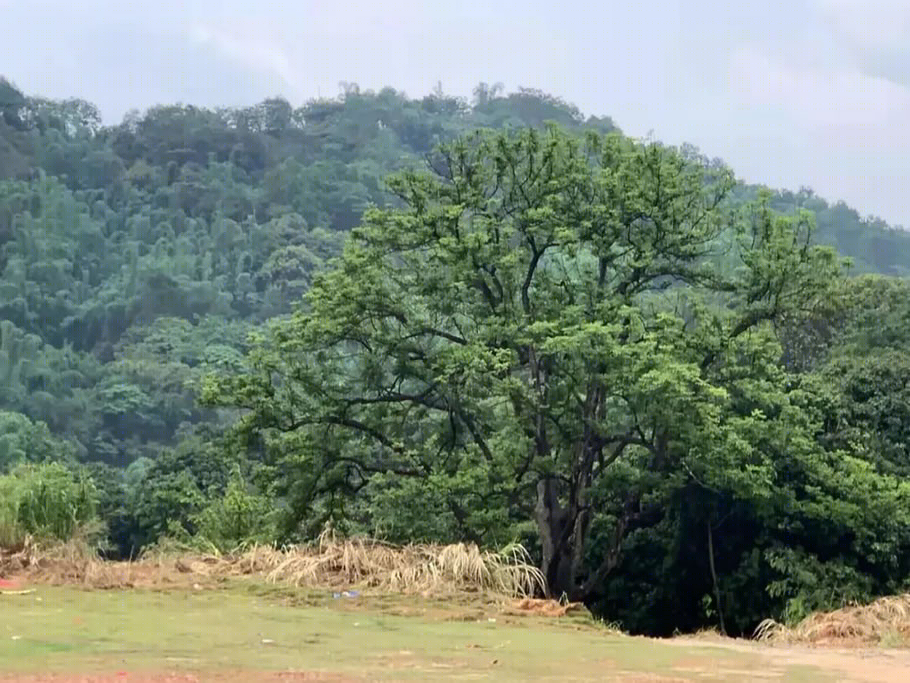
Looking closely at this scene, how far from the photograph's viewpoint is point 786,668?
326 inches

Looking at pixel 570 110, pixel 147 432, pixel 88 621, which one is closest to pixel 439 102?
pixel 570 110

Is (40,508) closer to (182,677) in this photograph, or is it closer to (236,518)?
(182,677)

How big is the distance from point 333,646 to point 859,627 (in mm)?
6473

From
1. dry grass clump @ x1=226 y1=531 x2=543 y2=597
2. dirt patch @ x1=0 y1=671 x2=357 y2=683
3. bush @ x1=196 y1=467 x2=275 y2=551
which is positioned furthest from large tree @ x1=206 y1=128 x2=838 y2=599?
dirt patch @ x1=0 y1=671 x2=357 y2=683

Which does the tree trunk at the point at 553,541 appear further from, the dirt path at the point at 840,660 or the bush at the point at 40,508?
the dirt path at the point at 840,660

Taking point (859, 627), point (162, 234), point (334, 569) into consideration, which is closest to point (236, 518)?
point (334, 569)

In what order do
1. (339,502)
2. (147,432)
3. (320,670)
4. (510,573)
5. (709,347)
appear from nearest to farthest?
(320,670) → (510,573) → (709,347) → (339,502) → (147,432)

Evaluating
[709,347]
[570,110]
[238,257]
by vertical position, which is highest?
[570,110]

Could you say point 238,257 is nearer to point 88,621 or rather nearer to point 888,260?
point 888,260

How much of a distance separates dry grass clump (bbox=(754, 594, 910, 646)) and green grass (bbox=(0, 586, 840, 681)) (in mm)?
2697

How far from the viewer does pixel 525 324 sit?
17.5 m

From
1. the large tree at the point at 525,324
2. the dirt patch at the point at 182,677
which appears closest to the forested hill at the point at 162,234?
the large tree at the point at 525,324

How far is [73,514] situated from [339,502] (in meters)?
5.68

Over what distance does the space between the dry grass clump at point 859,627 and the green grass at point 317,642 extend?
2.70 metres
